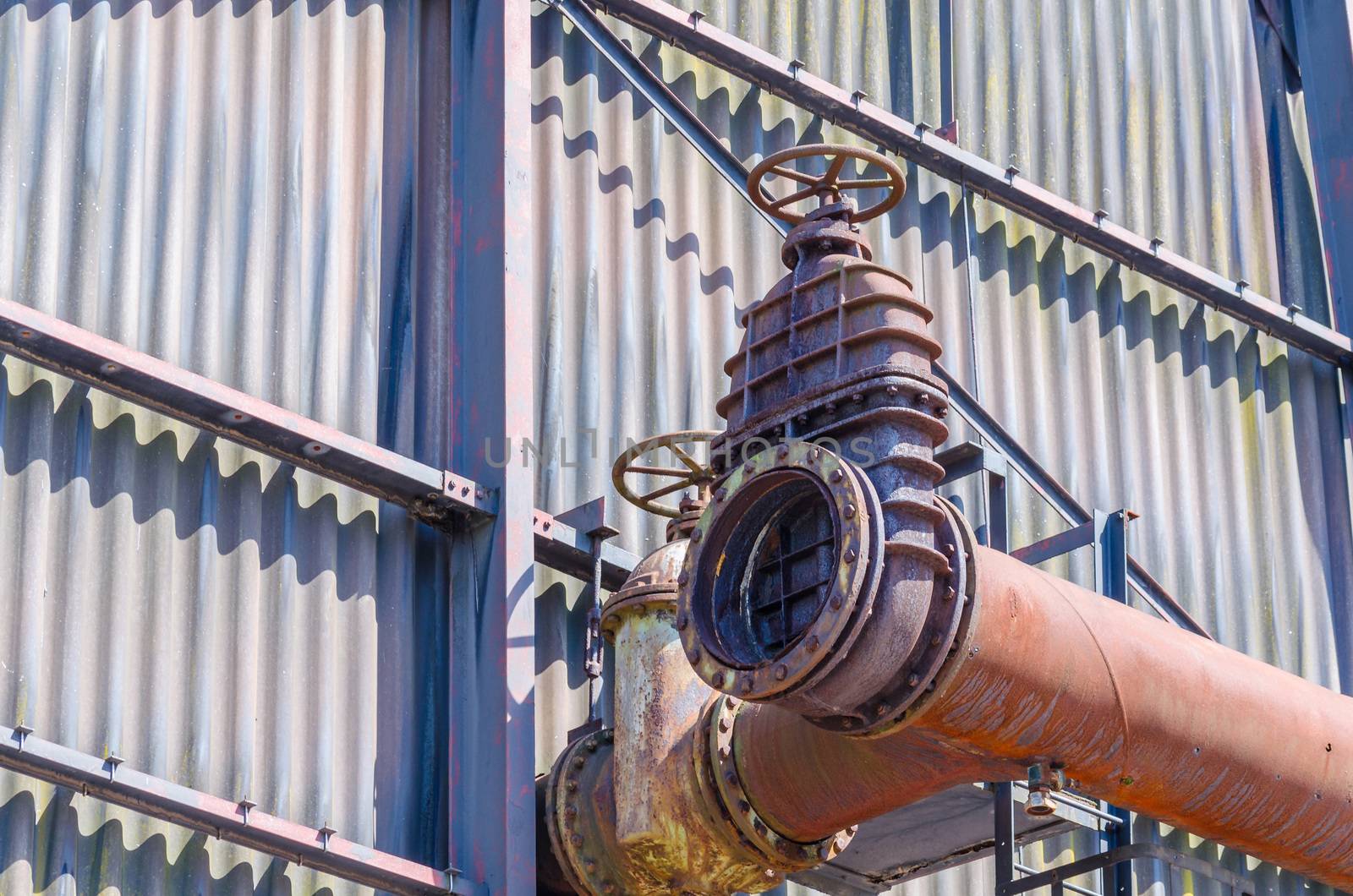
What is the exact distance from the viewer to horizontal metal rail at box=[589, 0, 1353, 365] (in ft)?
38.4

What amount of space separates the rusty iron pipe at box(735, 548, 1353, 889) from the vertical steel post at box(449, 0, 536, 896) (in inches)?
56.2

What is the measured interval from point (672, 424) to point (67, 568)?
11.2 feet

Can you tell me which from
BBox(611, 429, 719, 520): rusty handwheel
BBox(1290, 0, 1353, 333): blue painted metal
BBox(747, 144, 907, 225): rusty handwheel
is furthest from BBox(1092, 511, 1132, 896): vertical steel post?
BBox(1290, 0, 1353, 333): blue painted metal

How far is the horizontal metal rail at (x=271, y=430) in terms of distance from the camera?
867 centimetres

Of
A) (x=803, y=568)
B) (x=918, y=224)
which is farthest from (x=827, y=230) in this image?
(x=918, y=224)

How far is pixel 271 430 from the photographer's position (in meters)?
9.20

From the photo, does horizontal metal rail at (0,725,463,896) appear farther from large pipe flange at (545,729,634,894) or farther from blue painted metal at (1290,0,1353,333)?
blue painted metal at (1290,0,1353,333)

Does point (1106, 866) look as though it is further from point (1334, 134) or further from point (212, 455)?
point (1334, 134)

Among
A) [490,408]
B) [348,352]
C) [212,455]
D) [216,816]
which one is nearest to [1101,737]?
[216,816]

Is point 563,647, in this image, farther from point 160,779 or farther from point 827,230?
point 827,230

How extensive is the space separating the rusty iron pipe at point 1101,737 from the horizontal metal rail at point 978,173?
4765 millimetres

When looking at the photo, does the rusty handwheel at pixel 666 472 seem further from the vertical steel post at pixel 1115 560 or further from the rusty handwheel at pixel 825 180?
the vertical steel post at pixel 1115 560

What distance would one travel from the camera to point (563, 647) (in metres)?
10.1

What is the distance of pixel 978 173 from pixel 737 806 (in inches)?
226
